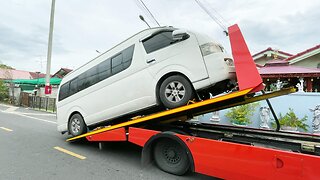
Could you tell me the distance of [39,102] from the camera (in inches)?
761

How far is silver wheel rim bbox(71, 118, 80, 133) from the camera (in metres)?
6.07

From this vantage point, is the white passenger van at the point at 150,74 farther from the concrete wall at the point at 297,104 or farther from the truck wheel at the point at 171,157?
the concrete wall at the point at 297,104

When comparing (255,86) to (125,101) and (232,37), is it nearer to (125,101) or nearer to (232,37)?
(232,37)

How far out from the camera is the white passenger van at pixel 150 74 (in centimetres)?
392

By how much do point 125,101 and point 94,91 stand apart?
42.9 inches

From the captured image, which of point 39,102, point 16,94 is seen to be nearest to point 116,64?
point 39,102

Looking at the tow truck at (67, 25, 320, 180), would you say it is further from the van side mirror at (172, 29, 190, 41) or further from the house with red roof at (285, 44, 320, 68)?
the house with red roof at (285, 44, 320, 68)

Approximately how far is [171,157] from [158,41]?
2.23m

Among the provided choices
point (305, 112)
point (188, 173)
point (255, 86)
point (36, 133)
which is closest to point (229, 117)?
point (305, 112)

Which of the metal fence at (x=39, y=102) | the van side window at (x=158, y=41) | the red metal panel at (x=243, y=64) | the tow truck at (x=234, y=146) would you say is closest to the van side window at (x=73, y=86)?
the tow truck at (x=234, y=146)

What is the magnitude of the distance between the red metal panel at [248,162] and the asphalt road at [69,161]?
656mm

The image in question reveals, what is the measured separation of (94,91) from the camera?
5.47 meters

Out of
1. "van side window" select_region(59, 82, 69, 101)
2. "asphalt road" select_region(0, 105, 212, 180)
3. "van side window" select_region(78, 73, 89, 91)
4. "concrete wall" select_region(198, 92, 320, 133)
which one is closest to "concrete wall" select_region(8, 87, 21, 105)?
"asphalt road" select_region(0, 105, 212, 180)

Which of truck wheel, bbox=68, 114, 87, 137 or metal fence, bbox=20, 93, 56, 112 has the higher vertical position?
metal fence, bbox=20, 93, 56, 112
